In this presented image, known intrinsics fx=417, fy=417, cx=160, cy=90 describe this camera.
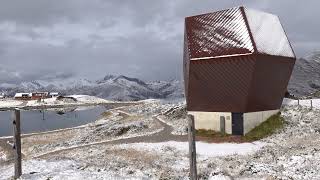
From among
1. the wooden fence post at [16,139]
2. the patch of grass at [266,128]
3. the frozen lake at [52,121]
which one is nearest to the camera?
the wooden fence post at [16,139]

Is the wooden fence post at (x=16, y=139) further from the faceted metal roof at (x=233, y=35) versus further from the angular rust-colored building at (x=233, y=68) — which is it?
the faceted metal roof at (x=233, y=35)

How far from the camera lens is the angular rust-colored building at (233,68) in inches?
1587

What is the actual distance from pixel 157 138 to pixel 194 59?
8.79 metres

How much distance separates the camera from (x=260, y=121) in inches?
1705

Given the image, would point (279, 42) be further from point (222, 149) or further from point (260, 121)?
point (222, 149)

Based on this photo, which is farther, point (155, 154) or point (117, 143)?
point (117, 143)

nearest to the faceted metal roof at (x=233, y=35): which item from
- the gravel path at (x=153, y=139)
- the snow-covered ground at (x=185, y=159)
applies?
the gravel path at (x=153, y=139)

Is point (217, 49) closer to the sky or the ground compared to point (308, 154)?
closer to the sky

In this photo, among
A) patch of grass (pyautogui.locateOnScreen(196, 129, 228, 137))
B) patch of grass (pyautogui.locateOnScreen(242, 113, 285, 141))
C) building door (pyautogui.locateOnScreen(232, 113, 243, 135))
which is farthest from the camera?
patch of grass (pyautogui.locateOnScreen(196, 129, 228, 137))

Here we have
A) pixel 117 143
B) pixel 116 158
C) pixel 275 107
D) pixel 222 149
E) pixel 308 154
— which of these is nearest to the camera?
pixel 308 154

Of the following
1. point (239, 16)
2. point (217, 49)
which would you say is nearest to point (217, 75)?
point (217, 49)

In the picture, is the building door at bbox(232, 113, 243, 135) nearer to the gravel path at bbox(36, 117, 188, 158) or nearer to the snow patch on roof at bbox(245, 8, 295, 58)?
the gravel path at bbox(36, 117, 188, 158)

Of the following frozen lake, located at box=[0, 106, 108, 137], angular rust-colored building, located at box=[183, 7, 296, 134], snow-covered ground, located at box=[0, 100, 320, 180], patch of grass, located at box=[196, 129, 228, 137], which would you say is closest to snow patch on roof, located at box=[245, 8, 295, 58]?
angular rust-colored building, located at box=[183, 7, 296, 134]

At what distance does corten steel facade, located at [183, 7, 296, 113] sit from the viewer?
40219 millimetres
